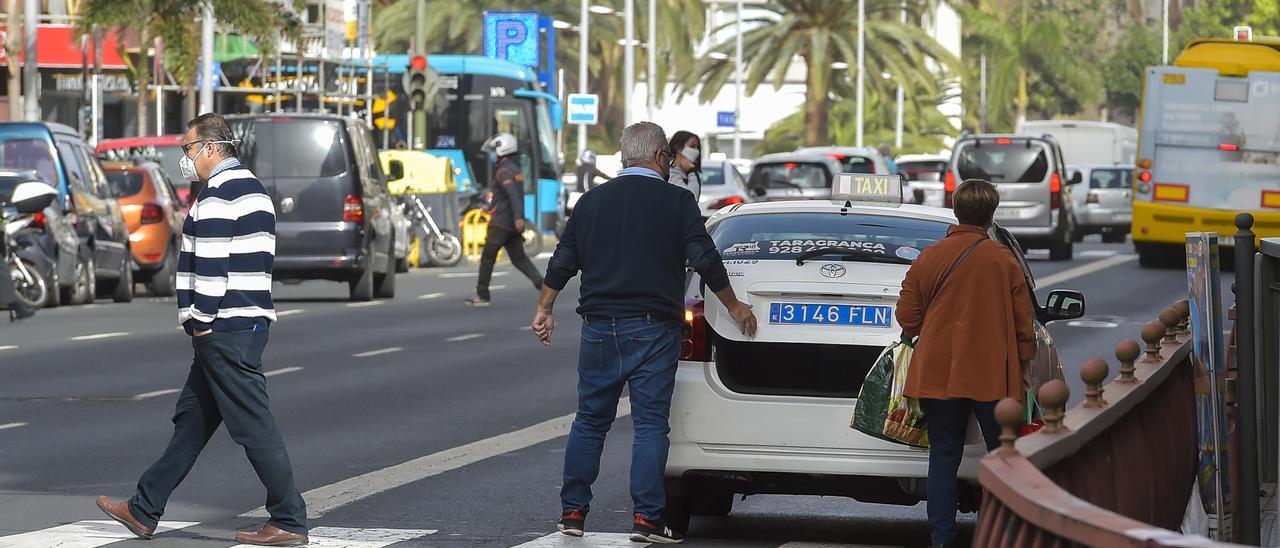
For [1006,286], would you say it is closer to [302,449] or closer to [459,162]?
[302,449]

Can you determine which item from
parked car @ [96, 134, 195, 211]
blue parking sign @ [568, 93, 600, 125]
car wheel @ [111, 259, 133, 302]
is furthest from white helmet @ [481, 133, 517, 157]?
blue parking sign @ [568, 93, 600, 125]

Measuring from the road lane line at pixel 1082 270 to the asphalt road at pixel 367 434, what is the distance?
5199 mm

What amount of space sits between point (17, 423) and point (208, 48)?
2482 centimetres

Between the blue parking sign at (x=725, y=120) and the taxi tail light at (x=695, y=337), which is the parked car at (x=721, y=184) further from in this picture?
the blue parking sign at (x=725, y=120)

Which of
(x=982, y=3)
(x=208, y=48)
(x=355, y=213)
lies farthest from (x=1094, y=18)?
(x=355, y=213)

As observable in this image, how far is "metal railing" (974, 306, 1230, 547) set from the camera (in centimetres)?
443

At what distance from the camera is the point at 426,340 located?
65.1ft

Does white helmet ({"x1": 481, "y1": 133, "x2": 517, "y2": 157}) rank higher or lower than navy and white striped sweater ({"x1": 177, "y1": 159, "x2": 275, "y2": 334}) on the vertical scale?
higher

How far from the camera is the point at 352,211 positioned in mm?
24484

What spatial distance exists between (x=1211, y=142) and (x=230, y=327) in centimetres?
2412

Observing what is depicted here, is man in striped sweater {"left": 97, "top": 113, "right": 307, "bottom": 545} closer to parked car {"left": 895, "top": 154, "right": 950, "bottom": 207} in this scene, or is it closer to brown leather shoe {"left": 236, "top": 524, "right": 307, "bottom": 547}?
brown leather shoe {"left": 236, "top": 524, "right": 307, "bottom": 547}

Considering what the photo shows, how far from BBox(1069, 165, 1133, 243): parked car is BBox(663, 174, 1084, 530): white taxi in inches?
1463

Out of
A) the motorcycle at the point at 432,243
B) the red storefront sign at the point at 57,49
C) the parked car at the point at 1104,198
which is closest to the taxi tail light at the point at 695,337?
the motorcycle at the point at 432,243

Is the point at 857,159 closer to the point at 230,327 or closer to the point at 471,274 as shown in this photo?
the point at 471,274
